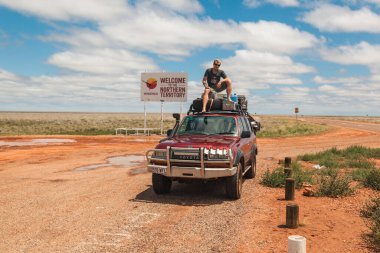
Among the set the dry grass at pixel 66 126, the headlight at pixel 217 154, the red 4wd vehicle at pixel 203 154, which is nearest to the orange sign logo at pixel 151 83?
the dry grass at pixel 66 126

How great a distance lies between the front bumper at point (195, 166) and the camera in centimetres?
773

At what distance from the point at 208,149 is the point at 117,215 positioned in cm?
227

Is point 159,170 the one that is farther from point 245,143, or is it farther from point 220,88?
point 220,88

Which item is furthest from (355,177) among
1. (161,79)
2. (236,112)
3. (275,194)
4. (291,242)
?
(161,79)

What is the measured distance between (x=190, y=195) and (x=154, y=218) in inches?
85.5

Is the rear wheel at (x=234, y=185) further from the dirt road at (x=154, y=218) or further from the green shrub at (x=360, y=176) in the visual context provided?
the green shrub at (x=360, y=176)

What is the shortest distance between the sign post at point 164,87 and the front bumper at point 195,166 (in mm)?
23409

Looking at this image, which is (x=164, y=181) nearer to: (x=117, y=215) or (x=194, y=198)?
(x=194, y=198)

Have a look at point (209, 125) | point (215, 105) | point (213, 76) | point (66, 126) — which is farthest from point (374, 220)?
point (66, 126)

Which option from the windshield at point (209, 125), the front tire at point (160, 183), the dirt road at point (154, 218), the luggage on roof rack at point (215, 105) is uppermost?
the luggage on roof rack at point (215, 105)

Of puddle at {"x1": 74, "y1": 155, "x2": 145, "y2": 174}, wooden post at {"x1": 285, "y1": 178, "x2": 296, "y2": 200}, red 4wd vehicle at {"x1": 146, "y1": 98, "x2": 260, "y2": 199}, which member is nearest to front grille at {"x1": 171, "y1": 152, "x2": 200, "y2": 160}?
red 4wd vehicle at {"x1": 146, "y1": 98, "x2": 260, "y2": 199}

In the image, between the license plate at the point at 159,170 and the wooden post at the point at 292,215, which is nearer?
the wooden post at the point at 292,215

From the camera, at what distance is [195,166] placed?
782 centimetres

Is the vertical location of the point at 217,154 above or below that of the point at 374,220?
above
